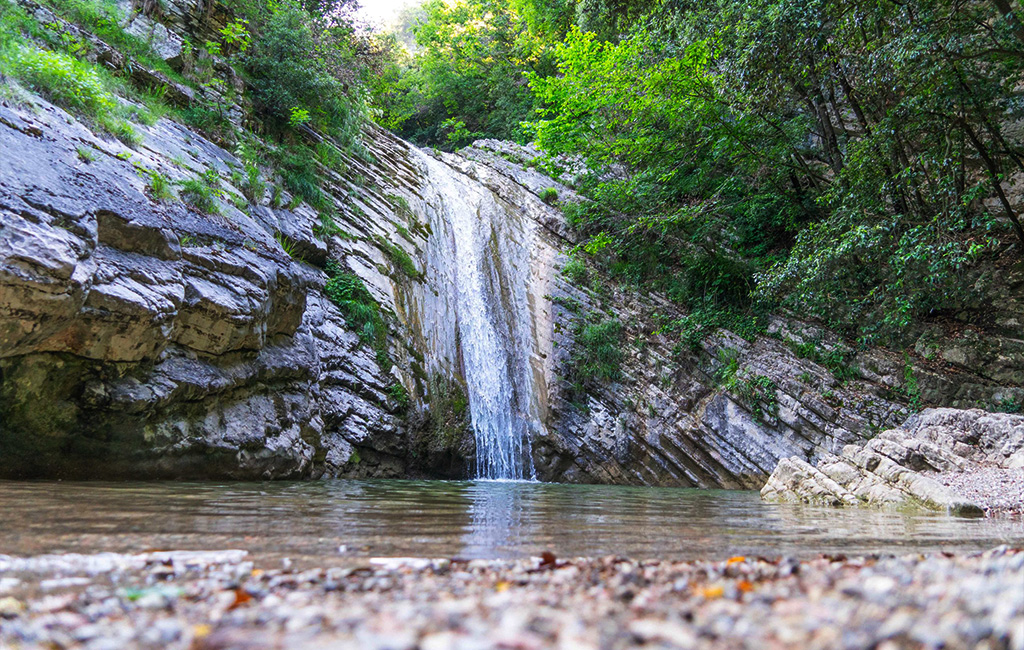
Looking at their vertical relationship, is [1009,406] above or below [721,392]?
below

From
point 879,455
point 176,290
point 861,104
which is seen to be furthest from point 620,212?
point 176,290

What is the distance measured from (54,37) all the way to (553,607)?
1177 centimetres

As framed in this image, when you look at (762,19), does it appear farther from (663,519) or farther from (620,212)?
(663,519)

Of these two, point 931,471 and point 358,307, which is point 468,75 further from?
point 931,471

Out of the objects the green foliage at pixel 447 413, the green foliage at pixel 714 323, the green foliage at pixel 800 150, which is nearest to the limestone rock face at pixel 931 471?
the green foliage at pixel 800 150

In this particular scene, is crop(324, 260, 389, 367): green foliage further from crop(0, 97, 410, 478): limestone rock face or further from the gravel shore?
the gravel shore

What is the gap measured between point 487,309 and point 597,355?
321 centimetres

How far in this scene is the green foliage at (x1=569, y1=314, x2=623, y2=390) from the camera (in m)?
14.1

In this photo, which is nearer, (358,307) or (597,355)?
(358,307)

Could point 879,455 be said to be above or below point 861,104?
below

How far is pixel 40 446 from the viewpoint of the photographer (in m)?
6.29

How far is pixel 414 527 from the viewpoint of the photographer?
3.75 m

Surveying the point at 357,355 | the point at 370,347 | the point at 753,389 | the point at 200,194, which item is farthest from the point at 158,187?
the point at 753,389

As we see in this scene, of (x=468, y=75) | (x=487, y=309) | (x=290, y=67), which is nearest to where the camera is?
(x=290, y=67)
